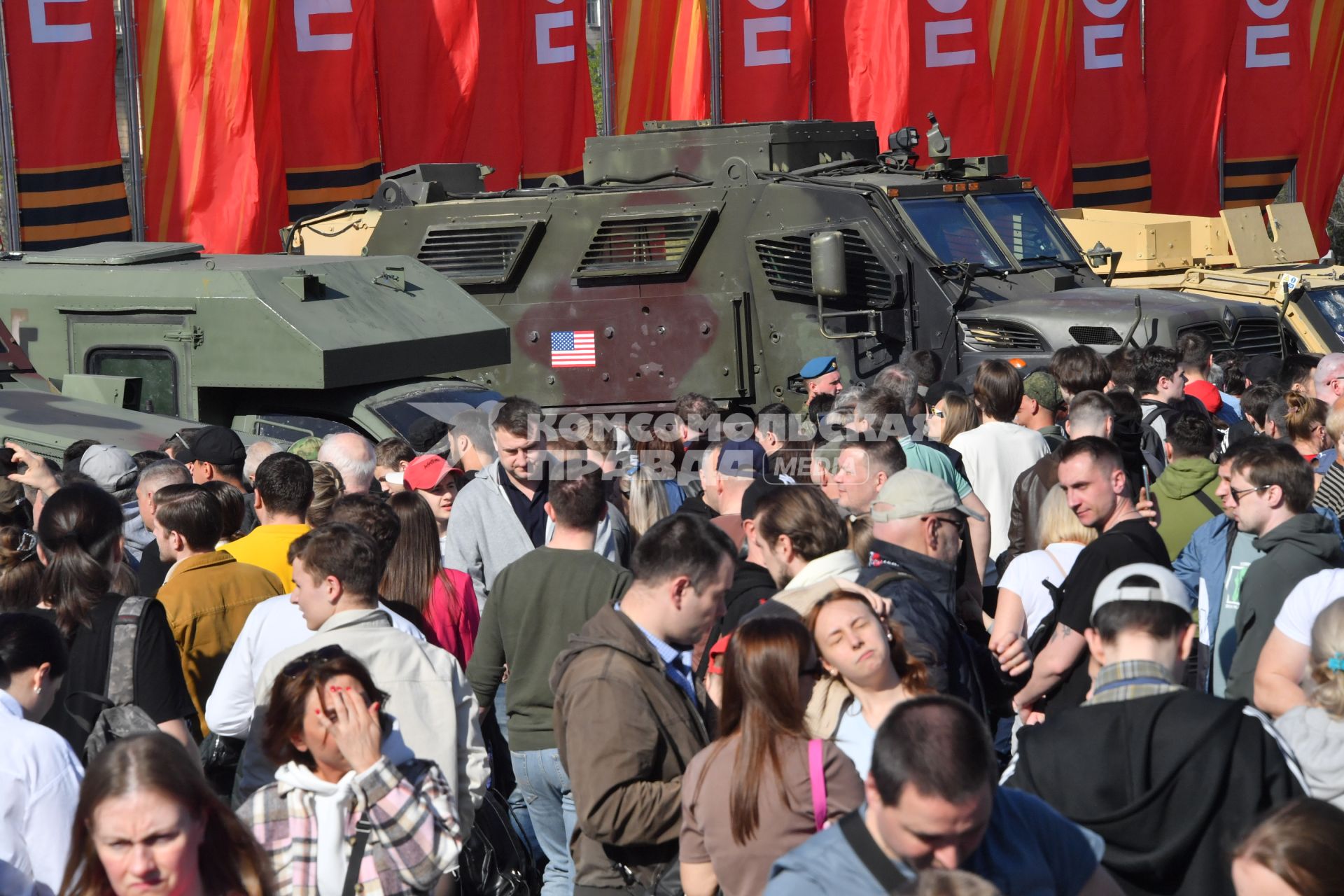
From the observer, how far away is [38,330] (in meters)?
10.7

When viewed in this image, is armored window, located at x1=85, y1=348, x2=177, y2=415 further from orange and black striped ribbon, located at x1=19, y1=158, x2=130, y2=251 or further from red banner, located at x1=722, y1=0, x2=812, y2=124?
red banner, located at x1=722, y1=0, x2=812, y2=124

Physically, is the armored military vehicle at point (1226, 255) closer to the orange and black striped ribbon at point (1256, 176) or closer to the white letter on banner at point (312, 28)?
the orange and black striped ribbon at point (1256, 176)

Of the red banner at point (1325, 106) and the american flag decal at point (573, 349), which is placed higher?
the red banner at point (1325, 106)

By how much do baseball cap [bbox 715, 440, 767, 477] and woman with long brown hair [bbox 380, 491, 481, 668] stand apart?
3.85 feet

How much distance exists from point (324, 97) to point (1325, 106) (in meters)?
13.3

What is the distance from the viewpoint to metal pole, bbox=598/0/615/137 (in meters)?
20.5

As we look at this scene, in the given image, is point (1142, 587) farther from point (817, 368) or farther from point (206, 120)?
→ point (206, 120)

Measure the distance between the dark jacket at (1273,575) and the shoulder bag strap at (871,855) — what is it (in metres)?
2.65

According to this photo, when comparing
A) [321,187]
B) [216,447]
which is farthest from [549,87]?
[216,447]

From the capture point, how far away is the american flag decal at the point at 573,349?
13.7m

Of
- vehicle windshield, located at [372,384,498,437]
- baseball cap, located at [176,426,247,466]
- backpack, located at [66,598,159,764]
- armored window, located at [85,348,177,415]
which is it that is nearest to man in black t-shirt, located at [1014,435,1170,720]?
backpack, located at [66,598,159,764]

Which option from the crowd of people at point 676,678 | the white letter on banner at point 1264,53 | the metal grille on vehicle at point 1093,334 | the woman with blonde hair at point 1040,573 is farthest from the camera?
the white letter on banner at point 1264,53

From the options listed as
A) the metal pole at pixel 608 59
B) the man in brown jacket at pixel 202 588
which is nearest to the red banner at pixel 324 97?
the metal pole at pixel 608 59

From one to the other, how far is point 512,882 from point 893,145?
10.5 meters
